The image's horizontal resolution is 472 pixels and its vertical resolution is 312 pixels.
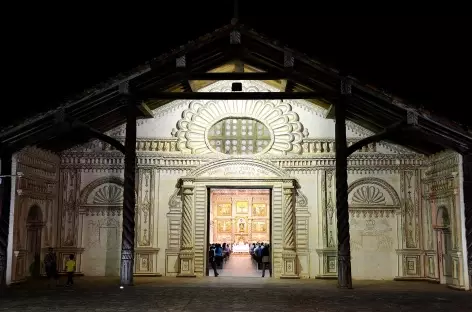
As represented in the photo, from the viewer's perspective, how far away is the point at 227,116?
64.6 feet

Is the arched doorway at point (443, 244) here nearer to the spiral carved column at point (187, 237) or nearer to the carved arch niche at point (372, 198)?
the carved arch niche at point (372, 198)

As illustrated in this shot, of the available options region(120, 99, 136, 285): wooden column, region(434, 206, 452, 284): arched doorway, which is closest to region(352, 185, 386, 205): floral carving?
region(434, 206, 452, 284): arched doorway

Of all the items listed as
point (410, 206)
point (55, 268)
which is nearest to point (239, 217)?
point (410, 206)

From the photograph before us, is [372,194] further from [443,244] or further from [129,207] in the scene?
[129,207]

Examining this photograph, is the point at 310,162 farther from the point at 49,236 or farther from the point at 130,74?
the point at 49,236

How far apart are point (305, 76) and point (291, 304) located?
22.6 ft

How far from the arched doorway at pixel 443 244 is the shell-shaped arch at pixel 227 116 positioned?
5.59 metres

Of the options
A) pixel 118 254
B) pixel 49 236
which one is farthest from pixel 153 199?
pixel 49 236

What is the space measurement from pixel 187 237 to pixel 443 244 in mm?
8908

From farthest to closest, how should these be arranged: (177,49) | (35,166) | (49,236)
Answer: (49,236), (35,166), (177,49)

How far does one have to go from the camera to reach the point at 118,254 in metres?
19.3

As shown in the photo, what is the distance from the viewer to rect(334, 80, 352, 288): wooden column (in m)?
15.0

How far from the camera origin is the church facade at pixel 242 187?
1902 centimetres

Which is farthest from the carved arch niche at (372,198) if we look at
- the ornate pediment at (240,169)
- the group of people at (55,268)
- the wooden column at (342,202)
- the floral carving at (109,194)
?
the group of people at (55,268)
